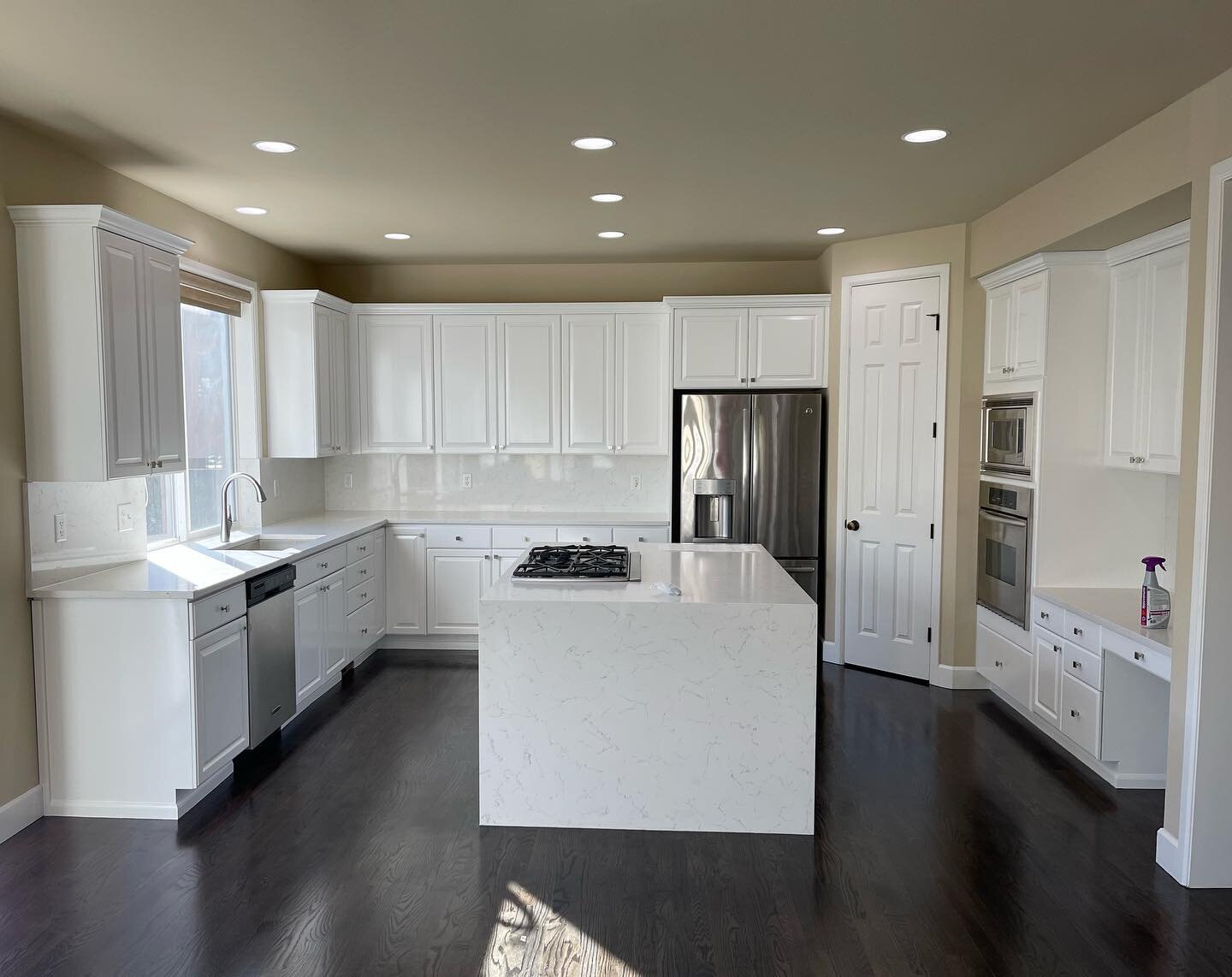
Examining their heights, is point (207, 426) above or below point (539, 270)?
below

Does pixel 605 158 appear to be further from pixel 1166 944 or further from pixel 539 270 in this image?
pixel 1166 944

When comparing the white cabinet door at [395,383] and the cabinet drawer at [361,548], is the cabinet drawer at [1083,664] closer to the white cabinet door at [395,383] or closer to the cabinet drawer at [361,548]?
the cabinet drawer at [361,548]

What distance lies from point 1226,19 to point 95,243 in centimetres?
371

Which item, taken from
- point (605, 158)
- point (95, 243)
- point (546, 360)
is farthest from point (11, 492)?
point (546, 360)

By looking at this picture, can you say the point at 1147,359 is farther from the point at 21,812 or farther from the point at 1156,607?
the point at 21,812

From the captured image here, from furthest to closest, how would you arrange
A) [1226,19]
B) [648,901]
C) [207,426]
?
[207,426]
[648,901]
[1226,19]

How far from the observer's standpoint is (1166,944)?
2.59 metres

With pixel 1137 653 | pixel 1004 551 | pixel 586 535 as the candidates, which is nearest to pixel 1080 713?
pixel 1137 653

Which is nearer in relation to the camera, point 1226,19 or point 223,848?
point 1226,19

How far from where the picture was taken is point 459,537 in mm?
5812

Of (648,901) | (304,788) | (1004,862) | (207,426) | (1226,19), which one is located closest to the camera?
(1226,19)

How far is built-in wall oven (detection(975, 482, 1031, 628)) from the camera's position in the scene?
4.39 metres

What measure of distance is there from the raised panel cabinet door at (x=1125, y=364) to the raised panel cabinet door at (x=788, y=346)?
1833 millimetres

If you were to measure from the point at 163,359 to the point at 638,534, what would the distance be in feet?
10.1
